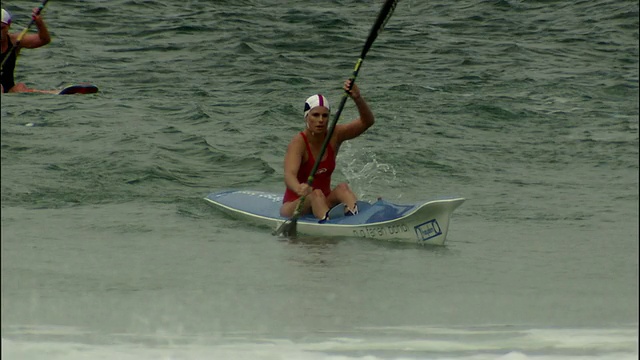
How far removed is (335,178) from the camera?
1227cm

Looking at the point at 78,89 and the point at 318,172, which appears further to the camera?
the point at 78,89

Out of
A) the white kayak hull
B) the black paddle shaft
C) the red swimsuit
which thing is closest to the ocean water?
the white kayak hull

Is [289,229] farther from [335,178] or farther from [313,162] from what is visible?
[335,178]

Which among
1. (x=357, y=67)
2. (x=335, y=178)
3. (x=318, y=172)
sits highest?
(x=357, y=67)

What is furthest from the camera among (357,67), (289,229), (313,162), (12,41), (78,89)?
(78,89)

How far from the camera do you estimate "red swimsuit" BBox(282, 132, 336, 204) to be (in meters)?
9.07

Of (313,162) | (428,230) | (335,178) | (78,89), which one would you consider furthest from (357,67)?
(78,89)

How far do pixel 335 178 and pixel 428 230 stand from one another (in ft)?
13.6

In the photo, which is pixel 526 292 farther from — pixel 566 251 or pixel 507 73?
pixel 507 73

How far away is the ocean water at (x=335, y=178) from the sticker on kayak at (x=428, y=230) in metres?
0.22

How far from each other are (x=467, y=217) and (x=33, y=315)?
5.16m

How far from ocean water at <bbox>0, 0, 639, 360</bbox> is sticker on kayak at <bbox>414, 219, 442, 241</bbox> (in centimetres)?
22

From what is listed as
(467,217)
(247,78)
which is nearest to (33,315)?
(467,217)

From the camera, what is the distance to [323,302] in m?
5.88
